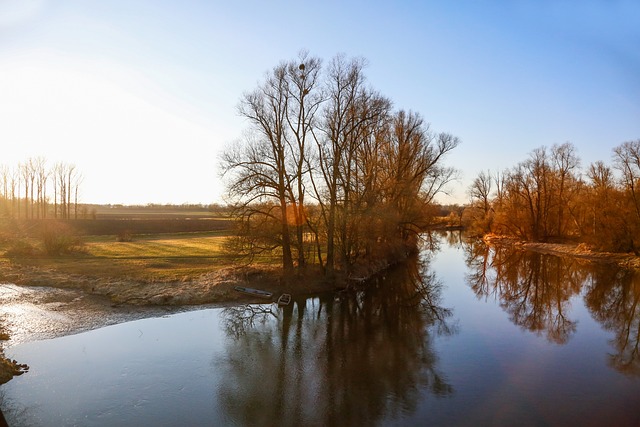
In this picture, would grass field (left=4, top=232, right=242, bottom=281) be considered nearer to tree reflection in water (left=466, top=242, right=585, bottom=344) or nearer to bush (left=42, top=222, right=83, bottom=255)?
bush (left=42, top=222, right=83, bottom=255)

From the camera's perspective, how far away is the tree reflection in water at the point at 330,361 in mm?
11141

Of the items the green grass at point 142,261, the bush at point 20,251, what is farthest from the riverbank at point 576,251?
the bush at point 20,251

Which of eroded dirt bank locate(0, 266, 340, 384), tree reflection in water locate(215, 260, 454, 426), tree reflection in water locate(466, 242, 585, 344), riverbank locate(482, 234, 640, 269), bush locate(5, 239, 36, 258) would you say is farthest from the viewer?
riverbank locate(482, 234, 640, 269)

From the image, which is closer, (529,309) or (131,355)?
(131,355)

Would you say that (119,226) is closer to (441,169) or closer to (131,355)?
(441,169)

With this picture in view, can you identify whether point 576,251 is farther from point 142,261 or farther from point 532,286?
point 142,261

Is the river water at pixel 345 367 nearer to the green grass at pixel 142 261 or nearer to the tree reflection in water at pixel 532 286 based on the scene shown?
the tree reflection in water at pixel 532 286

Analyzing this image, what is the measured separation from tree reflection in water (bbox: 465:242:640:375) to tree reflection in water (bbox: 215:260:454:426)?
16.6 ft

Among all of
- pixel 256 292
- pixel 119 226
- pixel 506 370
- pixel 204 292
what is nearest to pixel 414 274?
pixel 256 292

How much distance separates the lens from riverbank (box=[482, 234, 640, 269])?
3953 centimetres

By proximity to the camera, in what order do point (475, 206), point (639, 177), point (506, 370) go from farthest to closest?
1. point (475, 206)
2. point (639, 177)
3. point (506, 370)

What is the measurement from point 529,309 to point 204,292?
1865cm

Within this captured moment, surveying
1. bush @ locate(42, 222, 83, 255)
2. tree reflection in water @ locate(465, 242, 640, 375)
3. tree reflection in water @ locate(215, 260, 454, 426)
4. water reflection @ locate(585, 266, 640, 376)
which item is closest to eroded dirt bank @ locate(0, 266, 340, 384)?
tree reflection in water @ locate(215, 260, 454, 426)

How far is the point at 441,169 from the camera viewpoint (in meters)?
44.0
